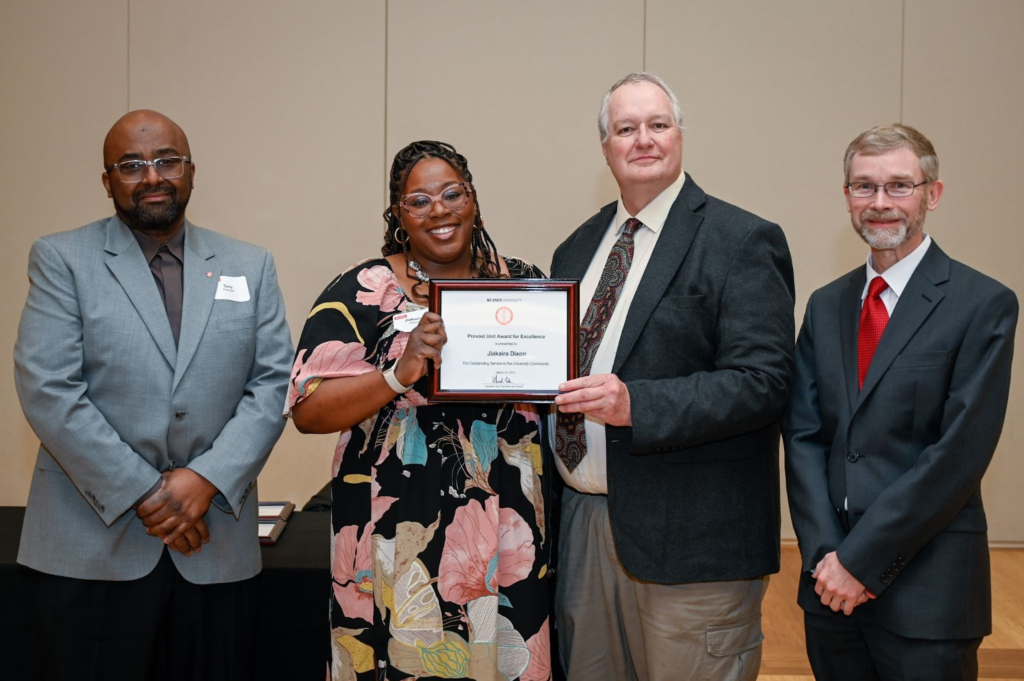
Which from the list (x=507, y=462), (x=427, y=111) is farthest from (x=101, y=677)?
(x=427, y=111)

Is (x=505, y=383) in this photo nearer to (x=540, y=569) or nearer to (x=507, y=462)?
(x=507, y=462)

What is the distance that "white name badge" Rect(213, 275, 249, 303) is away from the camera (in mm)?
2328

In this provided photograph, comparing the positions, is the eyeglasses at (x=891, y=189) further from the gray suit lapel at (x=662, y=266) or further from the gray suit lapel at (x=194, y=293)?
the gray suit lapel at (x=194, y=293)

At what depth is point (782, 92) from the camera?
17.1ft

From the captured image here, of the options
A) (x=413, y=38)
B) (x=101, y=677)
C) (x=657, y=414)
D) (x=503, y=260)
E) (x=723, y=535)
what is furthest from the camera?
(x=413, y=38)

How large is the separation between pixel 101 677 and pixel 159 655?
153 mm

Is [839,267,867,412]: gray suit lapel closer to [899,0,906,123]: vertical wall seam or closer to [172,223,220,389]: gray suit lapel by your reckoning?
[172,223,220,389]: gray suit lapel

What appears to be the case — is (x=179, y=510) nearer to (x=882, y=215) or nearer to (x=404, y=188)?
(x=404, y=188)

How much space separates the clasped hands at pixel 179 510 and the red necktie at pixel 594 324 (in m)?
0.95

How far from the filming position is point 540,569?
2084mm

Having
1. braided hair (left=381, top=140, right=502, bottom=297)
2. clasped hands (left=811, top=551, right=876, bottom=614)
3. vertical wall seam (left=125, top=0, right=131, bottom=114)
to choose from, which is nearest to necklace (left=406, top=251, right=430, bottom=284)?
braided hair (left=381, top=140, right=502, bottom=297)

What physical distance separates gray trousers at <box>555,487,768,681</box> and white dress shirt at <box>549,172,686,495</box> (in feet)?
0.23

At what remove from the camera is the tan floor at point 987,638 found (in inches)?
138

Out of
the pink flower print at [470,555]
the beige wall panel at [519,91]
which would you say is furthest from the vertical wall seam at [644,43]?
the pink flower print at [470,555]
